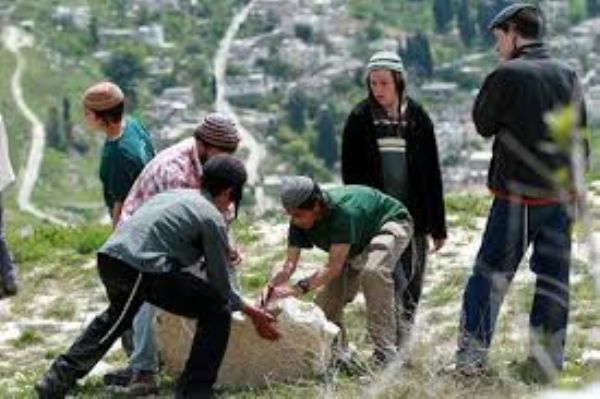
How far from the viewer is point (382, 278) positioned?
792 centimetres

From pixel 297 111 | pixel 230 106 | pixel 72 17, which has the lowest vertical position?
pixel 297 111

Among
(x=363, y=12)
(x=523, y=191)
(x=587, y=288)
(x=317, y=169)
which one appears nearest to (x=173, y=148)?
(x=523, y=191)

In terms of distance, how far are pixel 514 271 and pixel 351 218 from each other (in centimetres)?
90

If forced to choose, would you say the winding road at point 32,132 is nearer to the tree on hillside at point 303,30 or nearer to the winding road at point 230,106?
the winding road at point 230,106

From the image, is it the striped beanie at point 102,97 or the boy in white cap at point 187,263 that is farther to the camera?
the striped beanie at point 102,97

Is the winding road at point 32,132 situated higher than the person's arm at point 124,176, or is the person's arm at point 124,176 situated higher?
the person's arm at point 124,176

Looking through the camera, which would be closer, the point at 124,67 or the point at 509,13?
the point at 509,13

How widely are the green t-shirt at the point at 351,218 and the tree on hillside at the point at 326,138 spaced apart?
94.8m

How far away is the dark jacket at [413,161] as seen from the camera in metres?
8.27

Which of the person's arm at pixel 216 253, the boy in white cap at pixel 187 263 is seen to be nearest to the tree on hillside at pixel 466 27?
the boy in white cap at pixel 187 263

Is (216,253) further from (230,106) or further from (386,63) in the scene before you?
(230,106)

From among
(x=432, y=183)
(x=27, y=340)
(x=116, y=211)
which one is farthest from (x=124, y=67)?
(x=432, y=183)

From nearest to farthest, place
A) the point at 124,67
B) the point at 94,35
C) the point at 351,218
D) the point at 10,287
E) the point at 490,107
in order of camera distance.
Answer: the point at 490,107 → the point at 351,218 → the point at 10,287 → the point at 124,67 → the point at 94,35

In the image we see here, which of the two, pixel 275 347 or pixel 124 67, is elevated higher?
pixel 275 347
